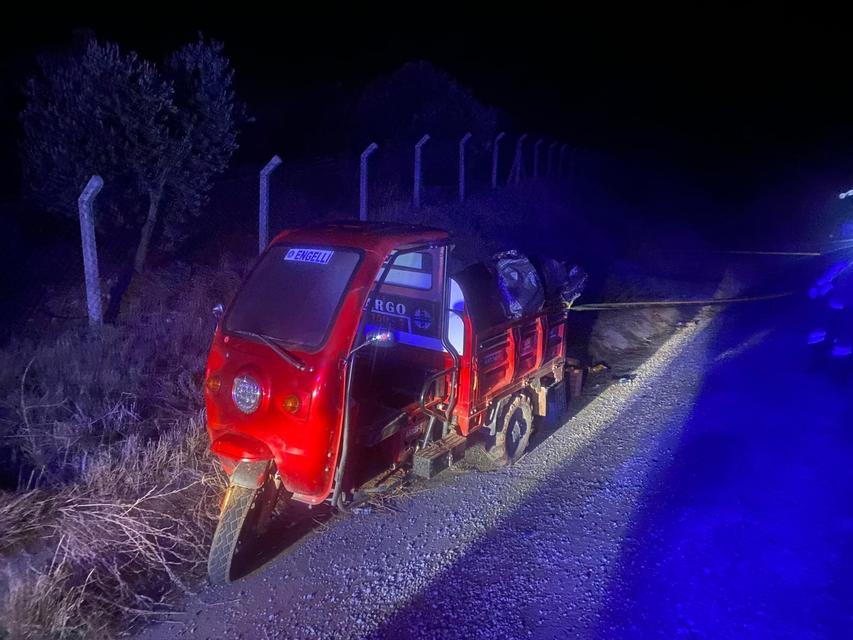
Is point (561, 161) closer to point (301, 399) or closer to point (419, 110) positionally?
point (419, 110)

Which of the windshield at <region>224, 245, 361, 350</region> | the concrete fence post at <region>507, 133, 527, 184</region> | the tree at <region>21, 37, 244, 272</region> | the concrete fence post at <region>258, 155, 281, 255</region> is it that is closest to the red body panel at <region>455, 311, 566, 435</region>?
the windshield at <region>224, 245, 361, 350</region>

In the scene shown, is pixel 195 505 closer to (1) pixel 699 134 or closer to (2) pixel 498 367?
(2) pixel 498 367

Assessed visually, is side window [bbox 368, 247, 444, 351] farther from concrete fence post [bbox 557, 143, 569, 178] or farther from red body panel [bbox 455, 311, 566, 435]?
concrete fence post [bbox 557, 143, 569, 178]

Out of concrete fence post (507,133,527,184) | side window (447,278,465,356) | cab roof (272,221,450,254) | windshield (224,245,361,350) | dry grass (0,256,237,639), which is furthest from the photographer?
concrete fence post (507,133,527,184)

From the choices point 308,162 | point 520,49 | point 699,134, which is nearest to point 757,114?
point 699,134

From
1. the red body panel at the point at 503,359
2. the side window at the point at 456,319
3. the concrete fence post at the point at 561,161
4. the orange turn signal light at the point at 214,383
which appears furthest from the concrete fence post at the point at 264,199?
the concrete fence post at the point at 561,161

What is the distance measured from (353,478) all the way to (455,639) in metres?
1.40

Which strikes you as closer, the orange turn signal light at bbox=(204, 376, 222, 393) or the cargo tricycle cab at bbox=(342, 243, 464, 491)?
the orange turn signal light at bbox=(204, 376, 222, 393)

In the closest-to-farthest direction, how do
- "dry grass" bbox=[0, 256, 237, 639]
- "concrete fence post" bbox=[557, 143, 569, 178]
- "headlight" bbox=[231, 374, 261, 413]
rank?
"dry grass" bbox=[0, 256, 237, 639] → "headlight" bbox=[231, 374, 261, 413] → "concrete fence post" bbox=[557, 143, 569, 178]

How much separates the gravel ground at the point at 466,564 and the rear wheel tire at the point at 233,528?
0.46 ft

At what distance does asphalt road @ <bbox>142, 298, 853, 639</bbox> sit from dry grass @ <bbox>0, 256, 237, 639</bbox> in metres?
0.46

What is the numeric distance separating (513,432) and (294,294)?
273 centimetres

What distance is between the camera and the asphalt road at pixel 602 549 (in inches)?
158

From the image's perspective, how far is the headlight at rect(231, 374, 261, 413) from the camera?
440 centimetres
